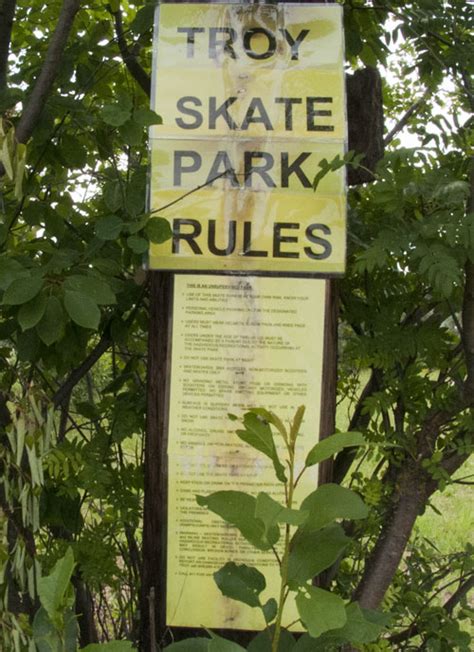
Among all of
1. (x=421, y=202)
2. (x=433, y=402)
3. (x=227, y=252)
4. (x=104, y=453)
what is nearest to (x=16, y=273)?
(x=227, y=252)

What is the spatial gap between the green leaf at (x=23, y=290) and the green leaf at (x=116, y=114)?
36 cm

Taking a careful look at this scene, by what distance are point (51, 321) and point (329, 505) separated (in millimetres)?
787

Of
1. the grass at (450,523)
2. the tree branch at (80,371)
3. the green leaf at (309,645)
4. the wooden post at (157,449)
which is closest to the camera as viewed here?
the green leaf at (309,645)

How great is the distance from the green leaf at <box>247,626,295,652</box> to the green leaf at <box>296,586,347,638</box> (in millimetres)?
243

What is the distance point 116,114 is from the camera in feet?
6.13

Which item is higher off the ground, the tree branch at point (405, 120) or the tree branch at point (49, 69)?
the tree branch at point (405, 120)

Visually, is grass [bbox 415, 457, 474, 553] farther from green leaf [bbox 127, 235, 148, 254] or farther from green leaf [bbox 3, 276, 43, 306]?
green leaf [bbox 3, 276, 43, 306]

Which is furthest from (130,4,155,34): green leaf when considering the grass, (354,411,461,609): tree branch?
the grass

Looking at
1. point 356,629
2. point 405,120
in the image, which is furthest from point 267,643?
point 405,120

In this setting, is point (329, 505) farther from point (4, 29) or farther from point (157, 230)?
point (4, 29)

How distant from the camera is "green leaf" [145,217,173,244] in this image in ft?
6.46

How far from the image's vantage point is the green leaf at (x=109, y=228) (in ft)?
6.51

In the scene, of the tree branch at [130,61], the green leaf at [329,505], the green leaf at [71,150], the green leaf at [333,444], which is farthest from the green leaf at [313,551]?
the tree branch at [130,61]

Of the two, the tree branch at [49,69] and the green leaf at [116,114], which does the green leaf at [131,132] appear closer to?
the green leaf at [116,114]
